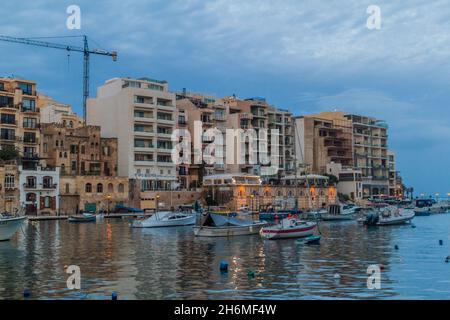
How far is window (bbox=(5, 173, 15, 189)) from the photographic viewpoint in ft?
293

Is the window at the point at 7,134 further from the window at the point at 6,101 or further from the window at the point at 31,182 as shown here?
the window at the point at 31,182

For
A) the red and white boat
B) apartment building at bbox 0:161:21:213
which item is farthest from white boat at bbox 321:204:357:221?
apartment building at bbox 0:161:21:213

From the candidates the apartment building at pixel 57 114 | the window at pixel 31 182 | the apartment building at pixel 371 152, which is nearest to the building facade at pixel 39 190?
the window at pixel 31 182

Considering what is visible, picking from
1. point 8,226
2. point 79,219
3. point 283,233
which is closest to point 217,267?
point 283,233

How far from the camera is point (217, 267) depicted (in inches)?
1375

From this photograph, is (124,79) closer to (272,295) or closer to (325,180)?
(325,180)

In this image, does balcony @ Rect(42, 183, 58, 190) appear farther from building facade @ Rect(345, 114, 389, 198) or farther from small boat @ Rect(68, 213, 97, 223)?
building facade @ Rect(345, 114, 389, 198)

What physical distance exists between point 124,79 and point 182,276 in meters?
84.8

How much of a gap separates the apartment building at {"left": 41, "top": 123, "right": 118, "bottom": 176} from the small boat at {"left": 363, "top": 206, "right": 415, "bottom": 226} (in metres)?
51.2

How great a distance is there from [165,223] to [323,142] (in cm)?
8293

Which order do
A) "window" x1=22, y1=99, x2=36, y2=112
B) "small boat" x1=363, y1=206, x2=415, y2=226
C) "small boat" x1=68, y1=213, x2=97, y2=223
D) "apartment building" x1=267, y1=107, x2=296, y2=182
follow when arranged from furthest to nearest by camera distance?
"apartment building" x1=267, y1=107, x2=296, y2=182 < "window" x1=22, y1=99, x2=36, y2=112 < "small boat" x1=68, y1=213, x2=97, y2=223 < "small boat" x1=363, y1=206, x2=415, y2=226

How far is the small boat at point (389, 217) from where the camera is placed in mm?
76875

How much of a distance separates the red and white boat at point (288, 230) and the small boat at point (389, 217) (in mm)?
24838

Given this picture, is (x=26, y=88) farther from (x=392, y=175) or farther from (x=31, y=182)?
(x=392, y=175)
